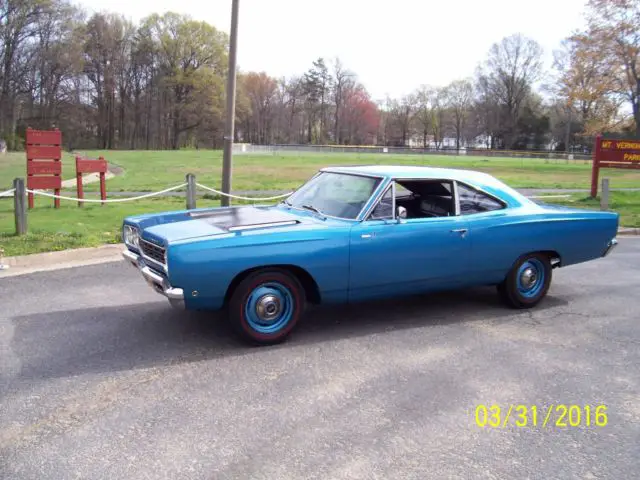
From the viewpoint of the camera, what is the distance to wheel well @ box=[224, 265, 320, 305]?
15.0ft

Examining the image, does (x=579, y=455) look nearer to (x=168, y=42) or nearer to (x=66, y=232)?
(x=66, y=232)

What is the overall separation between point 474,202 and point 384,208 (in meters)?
1.11

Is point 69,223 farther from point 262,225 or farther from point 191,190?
point 262,225

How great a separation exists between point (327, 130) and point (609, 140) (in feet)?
297

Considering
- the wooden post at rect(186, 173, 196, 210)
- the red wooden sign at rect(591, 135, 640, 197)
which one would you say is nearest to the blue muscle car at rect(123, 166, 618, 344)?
the wooden post at rect(186, 173, 196, 210)

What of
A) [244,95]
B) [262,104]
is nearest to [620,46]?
[244,95]

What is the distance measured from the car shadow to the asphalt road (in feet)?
0.07

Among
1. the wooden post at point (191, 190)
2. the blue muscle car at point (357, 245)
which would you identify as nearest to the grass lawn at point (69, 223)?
the wooden post at point (191, 190)

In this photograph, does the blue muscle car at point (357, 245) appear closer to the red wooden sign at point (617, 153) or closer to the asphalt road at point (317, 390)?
the asphalt road at point (317, 390)

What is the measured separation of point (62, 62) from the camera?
65.7 m

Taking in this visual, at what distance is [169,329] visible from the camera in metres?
5.10

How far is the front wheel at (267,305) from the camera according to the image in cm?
453

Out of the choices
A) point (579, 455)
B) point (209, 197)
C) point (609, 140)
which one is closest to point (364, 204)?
point (579, 455)
